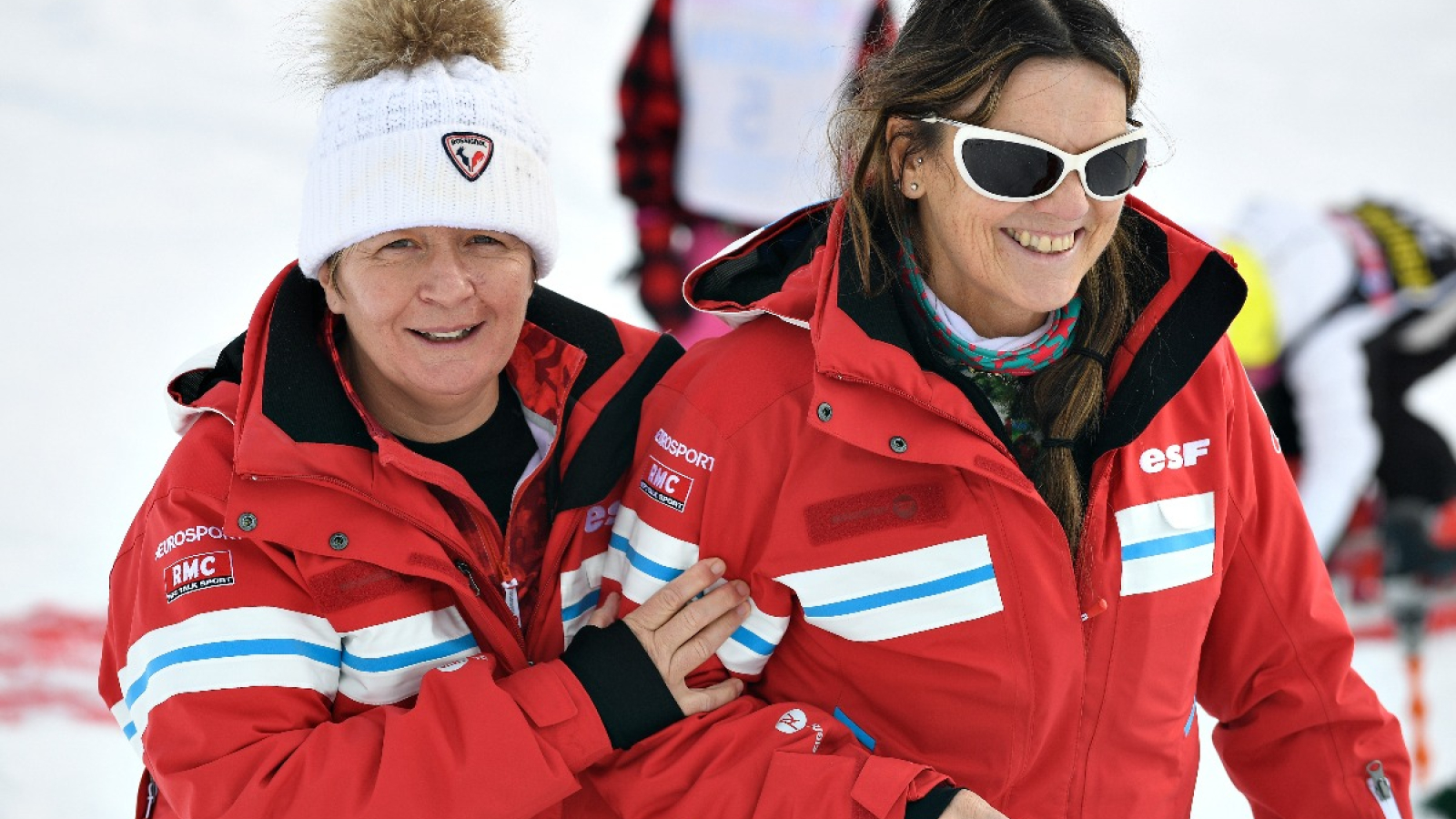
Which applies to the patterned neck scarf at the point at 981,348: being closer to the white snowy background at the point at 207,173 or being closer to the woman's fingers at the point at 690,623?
the woman's fingers at the point at 690,623

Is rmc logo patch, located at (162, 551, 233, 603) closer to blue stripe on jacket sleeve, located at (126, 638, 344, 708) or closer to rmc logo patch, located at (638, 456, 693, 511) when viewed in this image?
blue stripe on jacket sleeve, located at (126, 638, 344, 708)

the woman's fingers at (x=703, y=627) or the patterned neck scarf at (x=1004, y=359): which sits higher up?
the patterned neck scarf at (x=1004, y=359)

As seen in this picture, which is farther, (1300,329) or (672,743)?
(1300,329)

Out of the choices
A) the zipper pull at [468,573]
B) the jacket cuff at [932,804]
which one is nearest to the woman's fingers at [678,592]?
the zipper pull at [468,573]

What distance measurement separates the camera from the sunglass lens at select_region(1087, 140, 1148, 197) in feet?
6.10

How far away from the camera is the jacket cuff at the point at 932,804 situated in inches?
71.9

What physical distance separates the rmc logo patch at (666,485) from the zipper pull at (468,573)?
276 millimetres

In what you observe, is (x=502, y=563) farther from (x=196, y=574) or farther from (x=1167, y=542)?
(x=1167, y=542)

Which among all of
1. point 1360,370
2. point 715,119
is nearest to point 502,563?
point 715,119

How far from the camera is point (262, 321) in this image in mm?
2115

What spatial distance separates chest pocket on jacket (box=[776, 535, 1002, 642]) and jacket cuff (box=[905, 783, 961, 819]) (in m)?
0.21

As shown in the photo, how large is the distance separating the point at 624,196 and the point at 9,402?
78.9 inches

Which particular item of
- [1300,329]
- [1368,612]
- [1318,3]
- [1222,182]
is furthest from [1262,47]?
[1368,612]

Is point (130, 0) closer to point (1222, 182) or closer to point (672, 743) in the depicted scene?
point (1222, 182)
